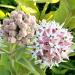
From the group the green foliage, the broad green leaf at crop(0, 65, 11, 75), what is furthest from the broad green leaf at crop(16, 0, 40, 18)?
the broad green leaf at crop(0, 65, 11, 75)

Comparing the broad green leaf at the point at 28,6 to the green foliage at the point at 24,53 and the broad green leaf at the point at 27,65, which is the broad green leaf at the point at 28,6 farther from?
the broad green leaf at the point at 27,65

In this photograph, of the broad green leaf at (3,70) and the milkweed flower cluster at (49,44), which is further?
the broad green leaf at (3,70)

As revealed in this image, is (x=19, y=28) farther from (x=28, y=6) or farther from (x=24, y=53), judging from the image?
(x=28, y=6)

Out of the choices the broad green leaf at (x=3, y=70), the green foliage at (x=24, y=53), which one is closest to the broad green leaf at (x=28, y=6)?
the green foliage at (x=24, y=53)

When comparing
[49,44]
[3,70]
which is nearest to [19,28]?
[49,44]

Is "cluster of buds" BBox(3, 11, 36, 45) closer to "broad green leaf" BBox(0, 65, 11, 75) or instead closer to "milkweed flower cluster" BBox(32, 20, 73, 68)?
"milkweed flower cluster" BBox(32, 20, 73, 68)

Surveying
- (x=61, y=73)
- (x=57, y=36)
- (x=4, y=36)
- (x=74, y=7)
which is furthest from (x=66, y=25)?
(x=61, y=73)
